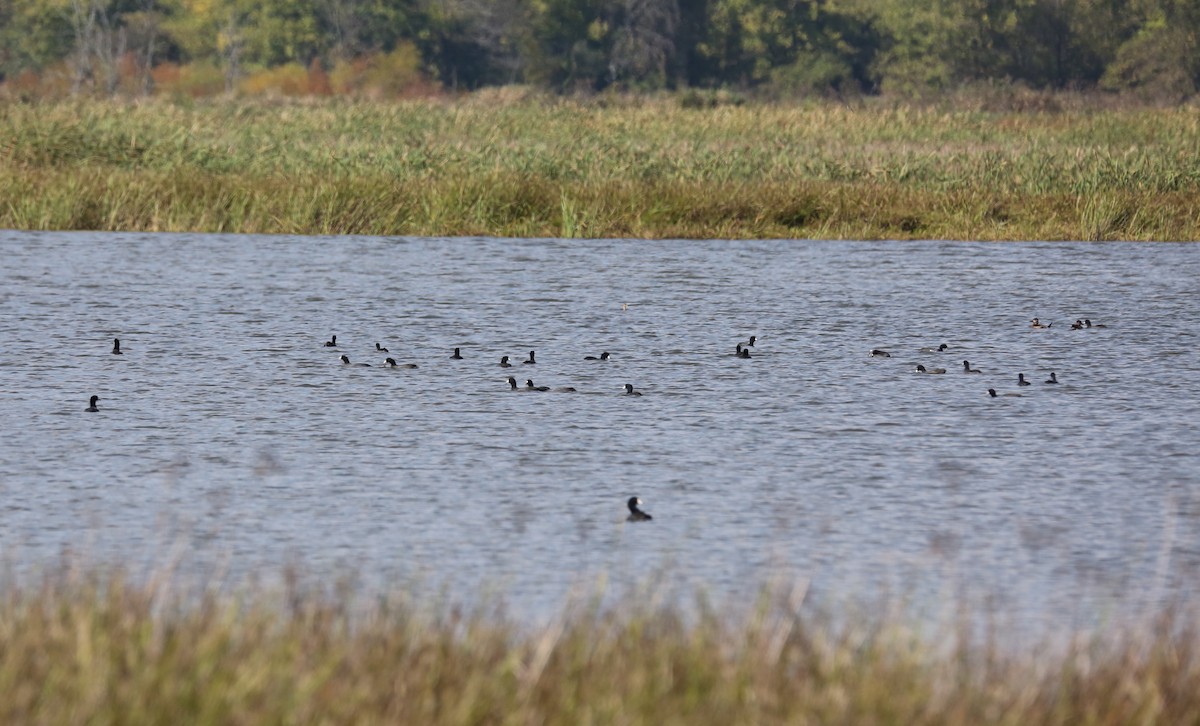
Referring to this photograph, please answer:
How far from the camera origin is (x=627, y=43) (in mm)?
78938

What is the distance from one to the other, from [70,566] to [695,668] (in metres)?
3.24

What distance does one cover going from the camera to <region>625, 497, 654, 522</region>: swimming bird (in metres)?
Result: 8.98

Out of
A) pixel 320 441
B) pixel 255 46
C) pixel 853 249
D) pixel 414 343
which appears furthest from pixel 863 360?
pixel 255 46

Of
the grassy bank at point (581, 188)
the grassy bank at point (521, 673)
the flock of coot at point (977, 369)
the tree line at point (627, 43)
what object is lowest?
the tree line at point (627, 43)

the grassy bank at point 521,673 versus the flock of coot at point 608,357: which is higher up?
the grassy bank at point 521,673

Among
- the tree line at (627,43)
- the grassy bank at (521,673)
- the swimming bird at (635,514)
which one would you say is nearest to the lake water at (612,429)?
the swimming bird at (635,514)

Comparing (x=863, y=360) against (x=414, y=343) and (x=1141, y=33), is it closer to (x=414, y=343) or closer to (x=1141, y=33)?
(x=414, y=343)

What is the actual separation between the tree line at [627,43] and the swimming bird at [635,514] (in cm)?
6288

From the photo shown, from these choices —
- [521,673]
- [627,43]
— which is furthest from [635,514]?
[627,43]

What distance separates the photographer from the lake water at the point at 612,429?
8.29 metres

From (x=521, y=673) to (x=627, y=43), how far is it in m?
74.4

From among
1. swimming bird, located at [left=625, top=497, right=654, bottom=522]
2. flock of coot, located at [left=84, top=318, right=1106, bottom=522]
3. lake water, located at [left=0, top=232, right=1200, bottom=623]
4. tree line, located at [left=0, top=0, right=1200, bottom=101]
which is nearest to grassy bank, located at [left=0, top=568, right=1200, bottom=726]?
lake water, located at [left=0, top=232, right=1200, bottom=623]

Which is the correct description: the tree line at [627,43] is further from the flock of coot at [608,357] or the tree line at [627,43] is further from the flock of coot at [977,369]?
the flock of coot at [608,357]

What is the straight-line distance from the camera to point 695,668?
5871 millimetres
